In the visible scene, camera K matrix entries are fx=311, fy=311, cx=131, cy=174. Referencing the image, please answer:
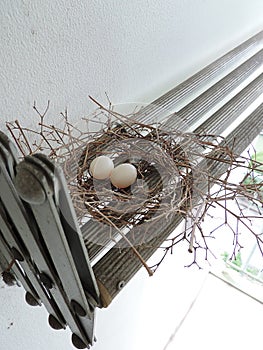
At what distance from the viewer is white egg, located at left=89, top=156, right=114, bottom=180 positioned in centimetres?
41

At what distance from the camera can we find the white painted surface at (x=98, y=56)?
38cm

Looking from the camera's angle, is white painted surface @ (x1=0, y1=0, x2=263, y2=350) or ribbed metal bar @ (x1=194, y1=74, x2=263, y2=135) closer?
white painted surface @ (x1=0, y1=0, x2=263, y2=350)

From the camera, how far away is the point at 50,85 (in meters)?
0.43

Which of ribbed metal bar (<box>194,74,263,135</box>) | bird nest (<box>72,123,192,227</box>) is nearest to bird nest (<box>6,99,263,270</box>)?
bird nest (<box>72,123,192,227</box>)

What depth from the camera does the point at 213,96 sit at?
704mm

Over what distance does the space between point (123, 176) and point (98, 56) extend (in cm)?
22

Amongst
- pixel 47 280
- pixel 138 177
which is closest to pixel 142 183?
pixel 138 177

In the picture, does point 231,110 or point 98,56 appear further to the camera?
point 231,110

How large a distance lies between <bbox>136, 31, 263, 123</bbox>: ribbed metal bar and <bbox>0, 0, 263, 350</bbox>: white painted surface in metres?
0.04

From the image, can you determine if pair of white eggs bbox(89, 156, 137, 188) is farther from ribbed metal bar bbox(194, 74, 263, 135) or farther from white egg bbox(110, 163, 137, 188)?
ribbed metal bar bbox(194, 74, 263, 135)

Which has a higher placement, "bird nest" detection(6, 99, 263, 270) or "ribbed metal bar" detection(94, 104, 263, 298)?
"bird nest" detection(6, 99, 263, 270)

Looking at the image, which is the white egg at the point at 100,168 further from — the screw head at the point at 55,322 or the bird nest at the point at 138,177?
the screw head at the point at 55,322

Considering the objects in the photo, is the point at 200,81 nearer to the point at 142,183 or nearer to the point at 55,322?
the point at 142,183

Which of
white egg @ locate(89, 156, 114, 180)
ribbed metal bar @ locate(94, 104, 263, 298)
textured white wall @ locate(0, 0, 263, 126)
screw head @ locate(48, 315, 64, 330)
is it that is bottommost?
screw head @ locate(48, 315, 64, 330)
